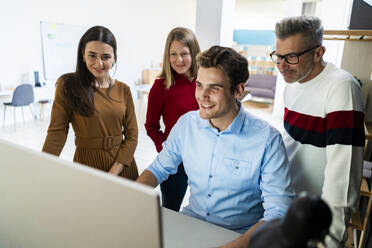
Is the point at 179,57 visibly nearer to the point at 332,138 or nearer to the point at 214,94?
the point at 214,94

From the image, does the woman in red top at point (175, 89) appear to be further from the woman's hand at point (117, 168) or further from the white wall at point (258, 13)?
the white wall at point (258, 13)

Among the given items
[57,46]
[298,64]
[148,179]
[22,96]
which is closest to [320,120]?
[298,64]

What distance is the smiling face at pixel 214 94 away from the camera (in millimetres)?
1170

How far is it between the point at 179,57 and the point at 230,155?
0.78 meters

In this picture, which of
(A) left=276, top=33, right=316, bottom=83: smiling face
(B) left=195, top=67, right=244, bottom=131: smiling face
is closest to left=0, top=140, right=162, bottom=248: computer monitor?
(B) left=195, top=67, right=244, bottom=131: smiling face

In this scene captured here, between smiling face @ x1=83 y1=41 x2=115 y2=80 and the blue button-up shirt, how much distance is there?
61 cm

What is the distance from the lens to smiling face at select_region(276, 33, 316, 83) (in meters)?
1.15

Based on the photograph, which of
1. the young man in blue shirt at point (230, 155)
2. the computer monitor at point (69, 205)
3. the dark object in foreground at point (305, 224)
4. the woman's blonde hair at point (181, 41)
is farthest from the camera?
the woman's blonde hair at point (181, 41)

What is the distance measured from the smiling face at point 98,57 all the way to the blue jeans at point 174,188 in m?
0.76

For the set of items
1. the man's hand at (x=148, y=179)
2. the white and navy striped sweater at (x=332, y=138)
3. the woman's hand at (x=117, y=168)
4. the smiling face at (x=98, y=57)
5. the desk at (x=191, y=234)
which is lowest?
the desk at (x=191, y=234)

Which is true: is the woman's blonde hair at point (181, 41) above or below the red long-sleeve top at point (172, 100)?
above

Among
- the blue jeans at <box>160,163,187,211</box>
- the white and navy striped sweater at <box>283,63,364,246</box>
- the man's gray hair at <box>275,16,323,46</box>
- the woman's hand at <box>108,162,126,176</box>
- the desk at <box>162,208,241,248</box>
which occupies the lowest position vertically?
the blue jeans at <box>160,163,187,211</box>

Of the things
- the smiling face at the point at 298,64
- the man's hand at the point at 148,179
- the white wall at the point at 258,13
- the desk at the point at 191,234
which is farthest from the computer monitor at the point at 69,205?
the white wall at the point at 258,13

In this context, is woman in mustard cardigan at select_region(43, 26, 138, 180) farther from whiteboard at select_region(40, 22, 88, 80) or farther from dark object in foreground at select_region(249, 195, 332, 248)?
whiteboard at select_region(40, 22, 88, 80)
